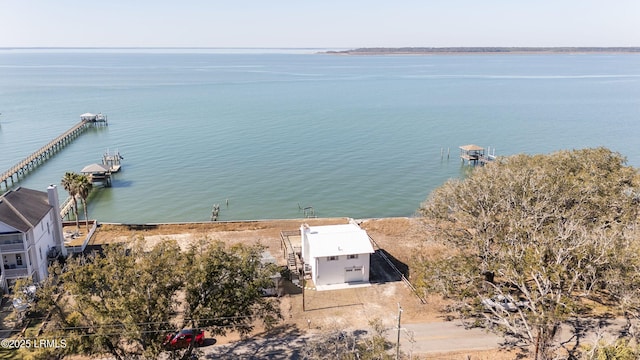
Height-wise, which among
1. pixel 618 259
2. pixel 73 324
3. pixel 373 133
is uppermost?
pixel 373 133

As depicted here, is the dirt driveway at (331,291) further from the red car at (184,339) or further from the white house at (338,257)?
the white house at (338,257)

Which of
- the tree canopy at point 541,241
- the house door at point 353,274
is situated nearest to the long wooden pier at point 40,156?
the house door at point 353,274

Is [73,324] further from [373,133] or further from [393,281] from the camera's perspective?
[373,133]

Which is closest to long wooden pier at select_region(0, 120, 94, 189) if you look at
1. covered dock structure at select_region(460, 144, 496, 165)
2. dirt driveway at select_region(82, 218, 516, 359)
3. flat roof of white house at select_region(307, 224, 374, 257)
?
dirt driveway at select_region(82, 218, 516, 359)

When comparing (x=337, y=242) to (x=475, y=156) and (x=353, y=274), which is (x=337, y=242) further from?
(x=475, y=156)

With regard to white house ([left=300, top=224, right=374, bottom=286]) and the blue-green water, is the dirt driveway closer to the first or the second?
white house ([left=300, top=224, right=374, bottom=286])

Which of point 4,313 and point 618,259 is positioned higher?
point 618,259

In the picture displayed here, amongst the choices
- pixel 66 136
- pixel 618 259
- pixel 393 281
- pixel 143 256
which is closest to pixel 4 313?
pixel 143 256
